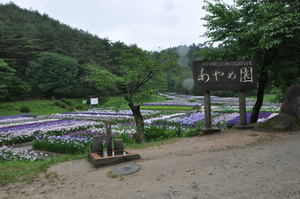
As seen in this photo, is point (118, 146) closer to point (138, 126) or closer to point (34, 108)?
point (138, 126)

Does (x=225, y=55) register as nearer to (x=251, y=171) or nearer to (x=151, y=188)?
(x=251, y=171)

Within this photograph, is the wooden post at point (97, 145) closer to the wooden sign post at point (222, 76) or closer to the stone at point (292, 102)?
the wooden sign post at point (222, 76)

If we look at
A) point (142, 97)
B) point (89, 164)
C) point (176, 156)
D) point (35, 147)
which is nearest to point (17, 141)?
point (35, 147)

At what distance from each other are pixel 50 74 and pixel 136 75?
34.6 meters

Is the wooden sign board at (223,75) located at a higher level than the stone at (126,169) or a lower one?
higher

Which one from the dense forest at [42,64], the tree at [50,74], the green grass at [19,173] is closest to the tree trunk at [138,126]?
the green grass at [19,173]

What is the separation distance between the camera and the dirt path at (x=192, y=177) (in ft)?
12.8

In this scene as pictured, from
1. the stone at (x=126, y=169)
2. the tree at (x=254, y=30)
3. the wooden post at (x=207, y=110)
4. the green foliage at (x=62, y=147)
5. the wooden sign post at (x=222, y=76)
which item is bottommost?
the green foliage at (x=62, y=147)

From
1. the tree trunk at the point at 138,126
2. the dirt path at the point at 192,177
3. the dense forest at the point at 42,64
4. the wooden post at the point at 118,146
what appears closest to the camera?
the dirt path at the point at 192,177

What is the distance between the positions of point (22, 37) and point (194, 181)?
50.5m

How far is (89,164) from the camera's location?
6430 millimetres

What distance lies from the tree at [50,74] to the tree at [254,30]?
35612 millimetres

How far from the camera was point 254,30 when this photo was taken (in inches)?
337

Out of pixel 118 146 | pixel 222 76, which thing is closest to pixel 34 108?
pixel 118 146
